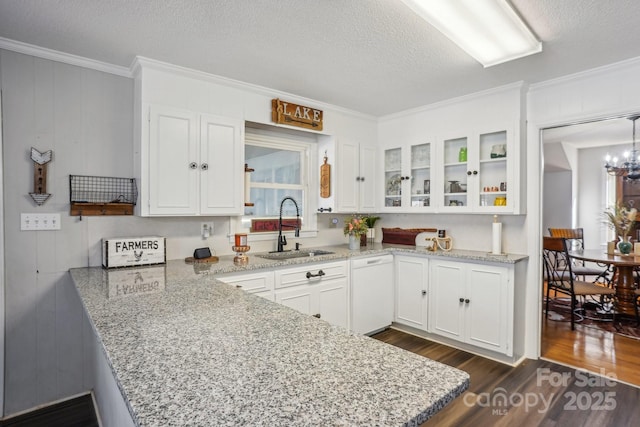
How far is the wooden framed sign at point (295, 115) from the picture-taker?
10.2 ft

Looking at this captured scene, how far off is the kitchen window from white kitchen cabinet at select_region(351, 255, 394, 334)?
2.37 feet

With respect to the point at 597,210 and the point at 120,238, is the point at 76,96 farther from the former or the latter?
the point at 597,210

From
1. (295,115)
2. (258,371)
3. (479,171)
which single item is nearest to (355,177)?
(295,115)

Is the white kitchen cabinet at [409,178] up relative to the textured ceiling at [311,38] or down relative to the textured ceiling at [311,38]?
down

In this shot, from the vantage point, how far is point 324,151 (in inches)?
145

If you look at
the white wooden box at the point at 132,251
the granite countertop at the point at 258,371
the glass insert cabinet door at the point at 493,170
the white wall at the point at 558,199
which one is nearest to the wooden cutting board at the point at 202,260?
the white wooden box at the point at 132,251

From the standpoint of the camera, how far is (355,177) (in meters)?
3.78

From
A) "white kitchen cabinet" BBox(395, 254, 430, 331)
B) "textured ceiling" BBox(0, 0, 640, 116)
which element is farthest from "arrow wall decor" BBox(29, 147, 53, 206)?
"white kitchen cabinet" BBox(395, 254, 430, 331)

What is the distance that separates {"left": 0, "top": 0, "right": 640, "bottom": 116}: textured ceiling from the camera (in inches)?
72.1

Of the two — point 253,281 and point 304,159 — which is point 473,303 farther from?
point 304,159

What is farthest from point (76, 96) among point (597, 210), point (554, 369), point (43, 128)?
point (597, 210)

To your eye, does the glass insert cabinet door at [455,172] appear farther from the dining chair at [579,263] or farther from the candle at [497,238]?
the dining chair at [579,263]

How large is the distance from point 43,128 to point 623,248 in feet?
18.5

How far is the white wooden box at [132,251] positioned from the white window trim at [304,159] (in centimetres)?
→ 90
